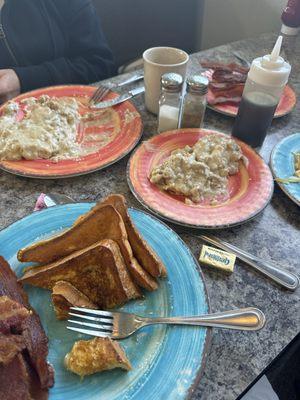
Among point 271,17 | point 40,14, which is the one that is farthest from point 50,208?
point 271,17

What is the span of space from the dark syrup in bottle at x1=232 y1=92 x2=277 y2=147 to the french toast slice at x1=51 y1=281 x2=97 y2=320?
2.60ft

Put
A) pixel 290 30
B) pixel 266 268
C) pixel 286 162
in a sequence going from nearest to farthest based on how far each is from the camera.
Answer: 1. pixel 266 268
2. pixel 286 162
3. pixel 290 30

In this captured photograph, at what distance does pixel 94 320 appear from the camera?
714 mm

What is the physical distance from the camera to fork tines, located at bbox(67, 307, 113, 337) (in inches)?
27.8

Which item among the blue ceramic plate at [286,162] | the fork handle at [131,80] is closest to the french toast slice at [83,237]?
the blue ceramic plate at [286,162]

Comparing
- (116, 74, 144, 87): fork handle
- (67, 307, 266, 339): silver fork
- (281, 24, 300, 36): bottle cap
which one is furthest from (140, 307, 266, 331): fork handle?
(281, 24, 300, 36): bottle cap

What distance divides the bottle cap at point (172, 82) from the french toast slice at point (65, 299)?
2.36 feet

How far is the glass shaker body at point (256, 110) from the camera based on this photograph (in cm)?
113

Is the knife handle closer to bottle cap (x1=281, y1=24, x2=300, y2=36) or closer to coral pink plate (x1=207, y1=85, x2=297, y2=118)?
coral pink plate (x1=207, y1=85, x2=297, y2=118)

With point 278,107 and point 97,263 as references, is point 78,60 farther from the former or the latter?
point 97,263

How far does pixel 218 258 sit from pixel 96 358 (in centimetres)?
39

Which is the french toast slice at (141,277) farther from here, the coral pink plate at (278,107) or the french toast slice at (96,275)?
the coral pink plate at (278,107)

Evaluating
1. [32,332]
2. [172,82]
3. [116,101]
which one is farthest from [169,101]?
[32,332]

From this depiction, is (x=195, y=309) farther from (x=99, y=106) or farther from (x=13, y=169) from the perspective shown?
(x=99, y=106)
